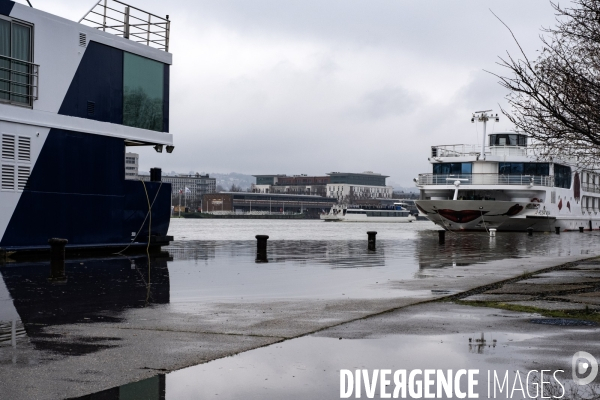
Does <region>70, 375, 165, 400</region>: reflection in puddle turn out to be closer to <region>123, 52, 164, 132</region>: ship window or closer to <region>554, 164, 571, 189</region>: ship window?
<region>123, 52, 164, 132</region>: ship window

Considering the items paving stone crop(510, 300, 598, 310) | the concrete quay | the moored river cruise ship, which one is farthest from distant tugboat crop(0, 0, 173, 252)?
the moored river cruise ship

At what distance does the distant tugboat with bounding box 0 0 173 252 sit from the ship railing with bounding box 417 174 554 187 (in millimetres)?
41530

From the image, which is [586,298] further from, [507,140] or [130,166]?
[507,140]

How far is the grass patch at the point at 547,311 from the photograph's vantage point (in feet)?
31.1

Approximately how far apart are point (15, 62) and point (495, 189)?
159ft

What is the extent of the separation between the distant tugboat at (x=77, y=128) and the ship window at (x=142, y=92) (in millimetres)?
34

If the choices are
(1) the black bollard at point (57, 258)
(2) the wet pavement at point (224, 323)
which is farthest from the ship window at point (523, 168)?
(1) the black bollard at point (57, 258)

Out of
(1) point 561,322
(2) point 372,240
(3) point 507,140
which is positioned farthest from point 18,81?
(3) point 507,140

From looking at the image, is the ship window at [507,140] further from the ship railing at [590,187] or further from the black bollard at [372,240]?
the black bollard at [372,240]

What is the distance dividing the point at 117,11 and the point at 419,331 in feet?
64.4

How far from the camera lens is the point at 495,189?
2434 inches

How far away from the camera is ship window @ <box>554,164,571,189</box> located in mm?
67000

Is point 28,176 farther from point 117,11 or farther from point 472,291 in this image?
point 472,291

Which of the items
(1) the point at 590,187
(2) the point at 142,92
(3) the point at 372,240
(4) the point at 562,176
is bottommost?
(3) the point at 372,240
